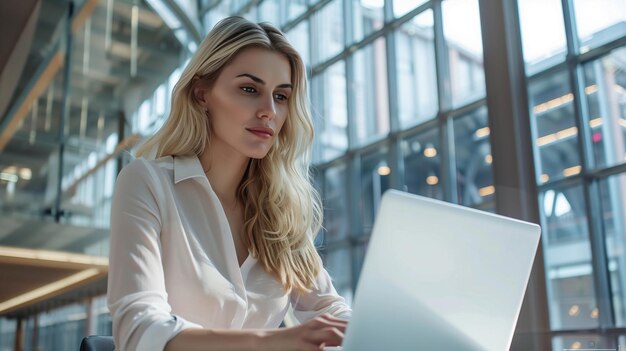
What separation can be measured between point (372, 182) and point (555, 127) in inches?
91.8

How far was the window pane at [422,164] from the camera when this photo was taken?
5992 mm

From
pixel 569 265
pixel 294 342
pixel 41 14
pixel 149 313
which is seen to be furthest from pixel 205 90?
pixel 41 14

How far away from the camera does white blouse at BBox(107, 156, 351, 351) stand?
113cm

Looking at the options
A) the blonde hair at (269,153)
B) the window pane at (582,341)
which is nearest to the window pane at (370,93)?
the window pane at (582,341)

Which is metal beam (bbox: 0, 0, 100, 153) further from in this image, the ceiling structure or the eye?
the eye

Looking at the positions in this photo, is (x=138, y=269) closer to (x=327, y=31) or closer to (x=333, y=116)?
(x=333, y=116)

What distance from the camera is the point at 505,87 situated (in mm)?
4492

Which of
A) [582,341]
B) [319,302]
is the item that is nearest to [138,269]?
[319,302]

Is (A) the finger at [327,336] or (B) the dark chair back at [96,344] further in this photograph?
(B) the dark chair back at [96,344]

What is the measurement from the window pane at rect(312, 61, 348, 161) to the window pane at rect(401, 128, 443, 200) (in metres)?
1.04

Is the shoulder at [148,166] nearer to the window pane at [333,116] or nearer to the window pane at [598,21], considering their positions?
the window pane at [598,21]

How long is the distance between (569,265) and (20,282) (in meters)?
4.76

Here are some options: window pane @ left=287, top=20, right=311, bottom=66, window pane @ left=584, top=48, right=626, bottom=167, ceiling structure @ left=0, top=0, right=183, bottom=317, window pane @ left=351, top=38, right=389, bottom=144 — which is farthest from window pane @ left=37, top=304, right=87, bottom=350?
window pane @ left=584, top=48, right=626, bottom=167

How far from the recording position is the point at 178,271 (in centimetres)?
136
